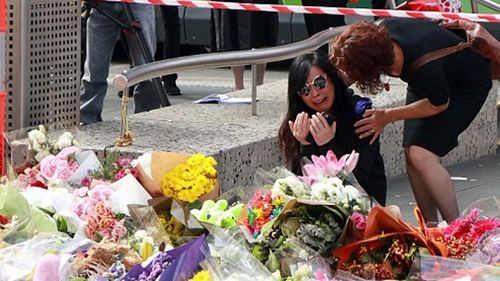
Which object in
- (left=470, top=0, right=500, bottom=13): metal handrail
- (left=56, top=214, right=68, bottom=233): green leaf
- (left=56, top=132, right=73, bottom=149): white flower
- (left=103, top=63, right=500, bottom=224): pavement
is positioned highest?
(left=470, top=0, right=500, bottom=13): metal handrail

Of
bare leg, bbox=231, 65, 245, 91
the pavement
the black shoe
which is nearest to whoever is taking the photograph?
the pavement

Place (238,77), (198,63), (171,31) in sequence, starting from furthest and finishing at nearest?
(171,31)
(238,77)
(198,63)

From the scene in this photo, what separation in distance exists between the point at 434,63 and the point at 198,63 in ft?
4.49

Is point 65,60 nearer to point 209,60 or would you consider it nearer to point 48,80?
point 48,80

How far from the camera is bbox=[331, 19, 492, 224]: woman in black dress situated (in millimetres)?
5098

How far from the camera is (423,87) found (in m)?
5.48

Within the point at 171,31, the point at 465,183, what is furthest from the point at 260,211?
the point at 171,31

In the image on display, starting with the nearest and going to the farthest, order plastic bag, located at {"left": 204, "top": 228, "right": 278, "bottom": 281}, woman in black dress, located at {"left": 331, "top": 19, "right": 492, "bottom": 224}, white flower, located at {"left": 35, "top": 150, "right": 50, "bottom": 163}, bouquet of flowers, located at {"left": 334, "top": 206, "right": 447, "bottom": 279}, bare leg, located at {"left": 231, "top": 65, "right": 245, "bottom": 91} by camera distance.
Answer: plastic bag, located at {"left": 204, "top": 228, "right": 278, "bottom": 281}
bouquet of flowers, located at {"left": 334, "top": 206, "right": 447, "bottom": 279}
white flower, located at {"left": 35, "top": 150, "right": 50, "bottom": 163}
woman in black dress, located at {"left": 331, "top": 19, "right": 492, "bottom": 224}
bare leg, located at {"left": 231, "top": 65, "right": 245, "bottom": 91}

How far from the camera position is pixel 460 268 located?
3520 mm

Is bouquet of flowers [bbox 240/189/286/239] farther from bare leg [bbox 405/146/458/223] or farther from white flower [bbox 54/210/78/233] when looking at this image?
bare leg [bbox 405/146/458/223]

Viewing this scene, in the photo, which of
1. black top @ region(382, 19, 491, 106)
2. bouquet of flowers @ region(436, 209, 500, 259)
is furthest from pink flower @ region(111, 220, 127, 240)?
black top @ region(382, 19, 491, 106)

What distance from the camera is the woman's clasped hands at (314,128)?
16.6 ft

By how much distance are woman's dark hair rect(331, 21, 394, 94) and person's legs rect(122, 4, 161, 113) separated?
3420mm

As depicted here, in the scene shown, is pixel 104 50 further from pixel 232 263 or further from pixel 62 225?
pixel 232 263
